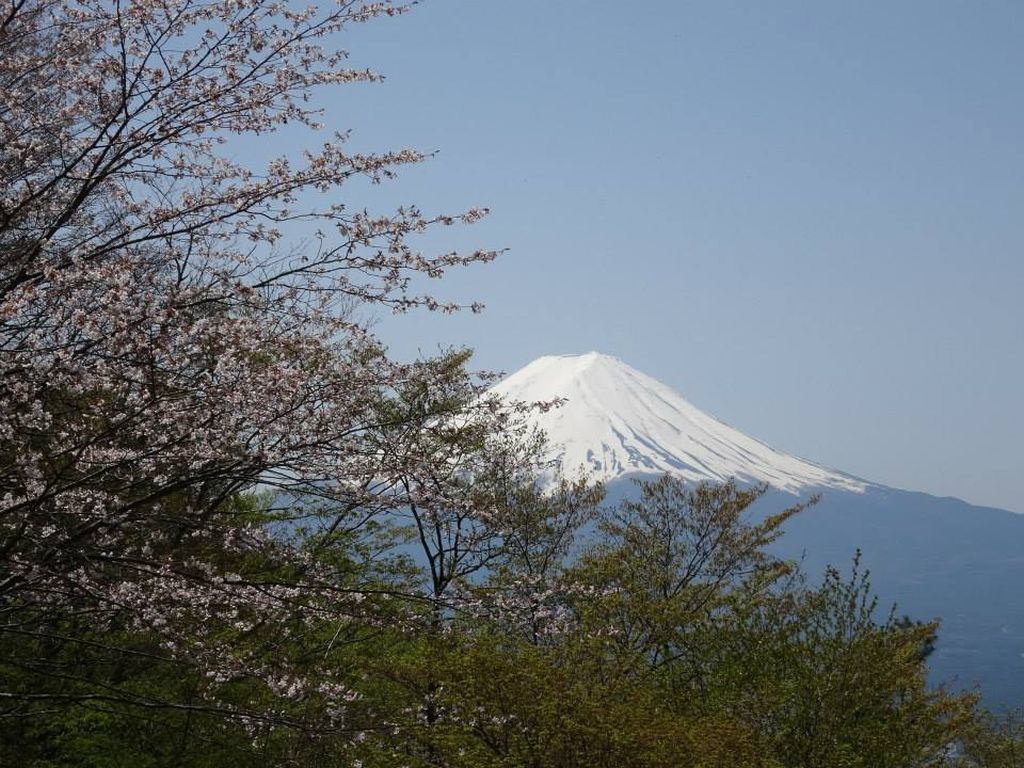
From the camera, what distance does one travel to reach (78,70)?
499 cm

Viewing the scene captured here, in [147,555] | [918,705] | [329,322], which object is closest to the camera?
[329,322]

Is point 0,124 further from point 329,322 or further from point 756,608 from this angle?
point 756,608

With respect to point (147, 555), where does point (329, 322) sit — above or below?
above

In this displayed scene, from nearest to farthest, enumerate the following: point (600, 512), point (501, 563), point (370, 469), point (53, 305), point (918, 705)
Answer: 1. point (53, 305)
2. point (370, 469)
3. point (918, 705)
4. point (501, 563)
5. point (600, 512)

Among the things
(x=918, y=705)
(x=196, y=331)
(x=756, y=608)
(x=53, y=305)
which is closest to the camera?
(x=196, y=331)

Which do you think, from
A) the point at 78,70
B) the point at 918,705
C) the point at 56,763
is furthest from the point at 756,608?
the point at 78,70

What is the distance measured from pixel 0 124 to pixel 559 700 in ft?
23.1

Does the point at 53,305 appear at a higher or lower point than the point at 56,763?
higher

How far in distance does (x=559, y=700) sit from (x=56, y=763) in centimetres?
445

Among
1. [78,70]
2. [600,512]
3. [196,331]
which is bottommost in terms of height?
[196,331]

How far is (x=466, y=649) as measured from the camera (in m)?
10.4

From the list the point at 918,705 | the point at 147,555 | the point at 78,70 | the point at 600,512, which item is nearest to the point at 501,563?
the point at 600,512

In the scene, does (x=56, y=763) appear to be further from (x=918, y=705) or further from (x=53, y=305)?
(x=918, y=705)

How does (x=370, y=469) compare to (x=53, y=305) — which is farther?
(x=370, y=469)
